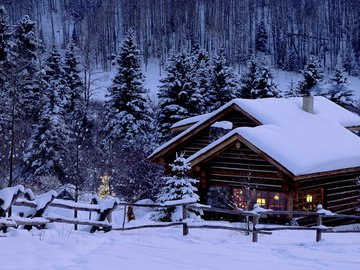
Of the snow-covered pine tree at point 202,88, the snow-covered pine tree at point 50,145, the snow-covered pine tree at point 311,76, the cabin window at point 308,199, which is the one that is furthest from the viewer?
the snow-covered pine tree at point 311,76

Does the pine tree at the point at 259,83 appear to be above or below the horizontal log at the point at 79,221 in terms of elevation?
above

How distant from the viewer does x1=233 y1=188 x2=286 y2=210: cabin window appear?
68.6 ft

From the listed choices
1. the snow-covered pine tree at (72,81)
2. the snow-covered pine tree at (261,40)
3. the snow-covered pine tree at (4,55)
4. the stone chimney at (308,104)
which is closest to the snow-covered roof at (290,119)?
the stone chimney at (308,104)

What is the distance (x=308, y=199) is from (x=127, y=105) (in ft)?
63.7

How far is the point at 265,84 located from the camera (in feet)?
133

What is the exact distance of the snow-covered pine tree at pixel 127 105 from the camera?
37.0 meters

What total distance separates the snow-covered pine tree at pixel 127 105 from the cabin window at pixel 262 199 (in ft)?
52.0

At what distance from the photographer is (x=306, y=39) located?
107 meters

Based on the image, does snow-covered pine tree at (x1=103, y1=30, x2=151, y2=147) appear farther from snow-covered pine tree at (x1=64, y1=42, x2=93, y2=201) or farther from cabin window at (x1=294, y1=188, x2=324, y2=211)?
cabin window at (x1=294, y1=188, x2=324, y2=211)

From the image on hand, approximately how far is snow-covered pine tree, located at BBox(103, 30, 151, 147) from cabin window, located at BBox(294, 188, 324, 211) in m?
17.3

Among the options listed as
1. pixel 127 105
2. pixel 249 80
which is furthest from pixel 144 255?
pixel 249 80

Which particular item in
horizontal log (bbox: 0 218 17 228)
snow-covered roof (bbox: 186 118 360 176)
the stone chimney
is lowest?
horizontal log (bbox: 0 218 17 228)

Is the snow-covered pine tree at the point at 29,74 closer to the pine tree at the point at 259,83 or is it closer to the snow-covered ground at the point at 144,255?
the pine tree at the point at 259,83

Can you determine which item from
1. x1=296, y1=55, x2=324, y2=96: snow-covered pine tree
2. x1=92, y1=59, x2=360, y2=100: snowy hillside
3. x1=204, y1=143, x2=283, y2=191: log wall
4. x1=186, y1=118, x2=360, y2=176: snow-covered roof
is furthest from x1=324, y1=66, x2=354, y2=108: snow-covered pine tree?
x1=92, y1=59, x2=360, y2=100: snowy hillside
